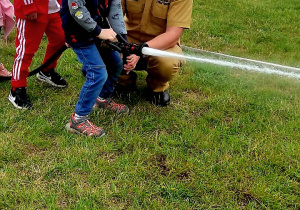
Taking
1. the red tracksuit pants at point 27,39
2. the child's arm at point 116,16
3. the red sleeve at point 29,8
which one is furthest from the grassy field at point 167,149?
the red sleeve at point 29,8

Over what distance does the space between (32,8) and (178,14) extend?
1.36 m

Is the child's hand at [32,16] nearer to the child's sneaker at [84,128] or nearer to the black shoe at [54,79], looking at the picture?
the black shoe at [54,79]

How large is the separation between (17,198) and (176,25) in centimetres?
211

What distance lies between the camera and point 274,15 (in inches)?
303

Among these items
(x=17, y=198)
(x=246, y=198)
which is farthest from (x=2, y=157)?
(x=246, y=198)

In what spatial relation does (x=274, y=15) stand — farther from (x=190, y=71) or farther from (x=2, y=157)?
(x=2, y=157)

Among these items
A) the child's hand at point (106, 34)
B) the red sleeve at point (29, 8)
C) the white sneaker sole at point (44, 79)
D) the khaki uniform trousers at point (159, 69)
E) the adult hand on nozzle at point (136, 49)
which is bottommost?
the white sneaker sole at point (44, 79)

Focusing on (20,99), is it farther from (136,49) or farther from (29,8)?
(136,49)

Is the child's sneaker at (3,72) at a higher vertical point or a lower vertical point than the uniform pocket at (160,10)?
lower

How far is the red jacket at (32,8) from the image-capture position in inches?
139

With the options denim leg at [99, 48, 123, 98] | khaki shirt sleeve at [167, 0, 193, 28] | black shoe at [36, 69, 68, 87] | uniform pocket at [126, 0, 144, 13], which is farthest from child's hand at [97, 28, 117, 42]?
black shoe at [36, 69, 68, 87]

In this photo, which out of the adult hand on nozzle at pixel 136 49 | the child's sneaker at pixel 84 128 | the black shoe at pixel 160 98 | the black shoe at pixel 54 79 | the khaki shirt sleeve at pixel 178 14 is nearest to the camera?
the adult hand on nozzle at pixel 136 49

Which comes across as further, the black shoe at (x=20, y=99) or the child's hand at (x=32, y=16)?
the black shoe at (x=20, y=99)

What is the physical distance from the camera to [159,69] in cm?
398
